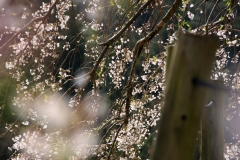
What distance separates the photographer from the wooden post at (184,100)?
3.37 ft

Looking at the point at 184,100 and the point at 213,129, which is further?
the point at 213,129

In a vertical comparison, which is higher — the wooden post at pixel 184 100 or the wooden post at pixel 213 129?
the wooden post at pixel 213 129

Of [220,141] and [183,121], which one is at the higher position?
[220,141]

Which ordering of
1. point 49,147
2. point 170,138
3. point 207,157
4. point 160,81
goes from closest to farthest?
point 170,138 → point 207,157 → point 49,147 → point 160,81

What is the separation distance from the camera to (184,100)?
3.42 ft

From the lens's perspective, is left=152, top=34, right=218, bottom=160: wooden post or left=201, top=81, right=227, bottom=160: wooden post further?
left=201, top=81, right=227, bottom=160: wooden post

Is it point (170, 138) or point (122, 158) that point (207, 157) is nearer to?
point (170, 138)

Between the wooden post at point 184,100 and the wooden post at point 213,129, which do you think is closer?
the wooden post at point 184,100

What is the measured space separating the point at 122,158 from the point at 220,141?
6.04 ft

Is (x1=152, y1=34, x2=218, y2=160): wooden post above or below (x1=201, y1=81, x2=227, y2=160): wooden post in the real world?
below

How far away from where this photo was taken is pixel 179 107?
104 centimetres

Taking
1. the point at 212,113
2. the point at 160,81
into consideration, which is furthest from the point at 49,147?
the point at 212,113

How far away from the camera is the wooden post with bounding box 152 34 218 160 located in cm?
103

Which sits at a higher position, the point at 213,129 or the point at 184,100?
the point at 213,129
